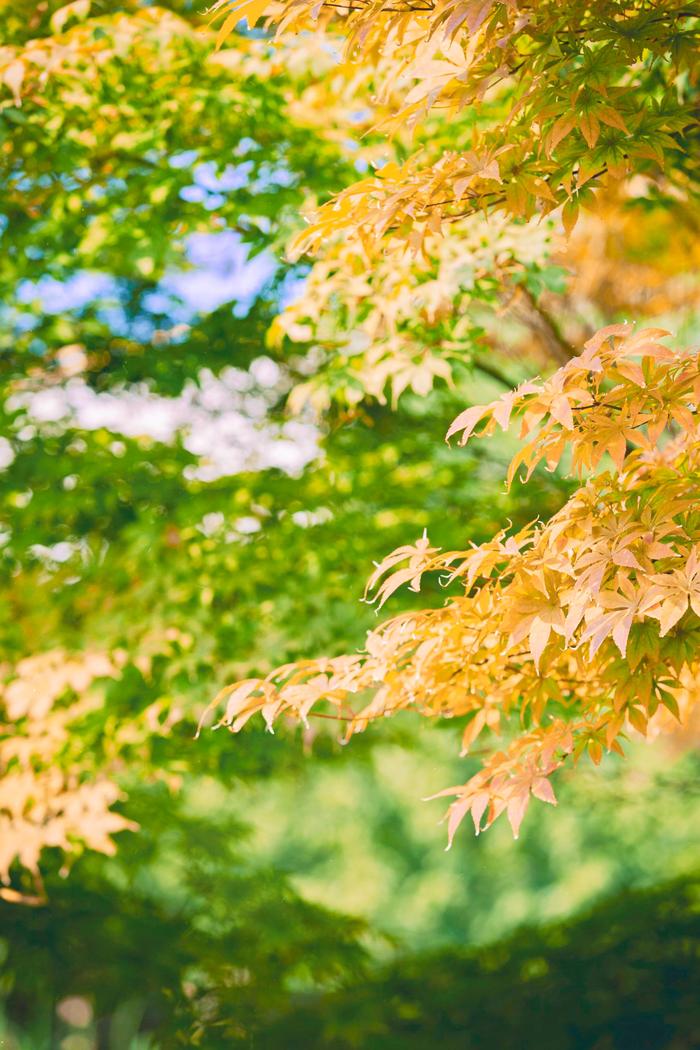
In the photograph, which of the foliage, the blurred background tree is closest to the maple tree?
the blurred background tree

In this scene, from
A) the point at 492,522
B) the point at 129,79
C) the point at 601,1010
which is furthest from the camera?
the point at 601,1010

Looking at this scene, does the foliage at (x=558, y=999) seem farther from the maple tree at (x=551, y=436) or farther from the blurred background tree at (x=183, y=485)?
the maple tree at (x=551, y=436)

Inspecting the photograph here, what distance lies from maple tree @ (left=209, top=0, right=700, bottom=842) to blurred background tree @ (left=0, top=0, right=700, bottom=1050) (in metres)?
1.02

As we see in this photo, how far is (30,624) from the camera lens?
13.0 ft

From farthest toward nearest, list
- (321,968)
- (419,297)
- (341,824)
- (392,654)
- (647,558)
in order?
(341,824) → (321,968) → (419,297) → (392,654) → (647,558)

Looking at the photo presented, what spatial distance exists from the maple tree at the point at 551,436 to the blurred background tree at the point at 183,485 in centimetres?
102

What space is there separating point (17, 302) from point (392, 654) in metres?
2.72

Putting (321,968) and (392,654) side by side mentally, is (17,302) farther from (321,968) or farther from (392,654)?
(321,968)

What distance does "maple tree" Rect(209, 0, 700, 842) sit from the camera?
1.52 meters

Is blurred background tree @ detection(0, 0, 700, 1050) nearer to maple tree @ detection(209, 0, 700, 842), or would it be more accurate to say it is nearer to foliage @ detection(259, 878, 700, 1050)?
foliage @ detection(259, 878, 700, 1050)

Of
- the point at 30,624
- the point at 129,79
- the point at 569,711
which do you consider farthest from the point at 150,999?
the point at 129,79

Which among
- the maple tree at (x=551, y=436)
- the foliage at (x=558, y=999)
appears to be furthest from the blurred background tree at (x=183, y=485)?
the maple tree at (x=551, y=436)

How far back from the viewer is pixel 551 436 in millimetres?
1666

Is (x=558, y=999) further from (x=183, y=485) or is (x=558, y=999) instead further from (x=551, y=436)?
(x=551, y=436)
